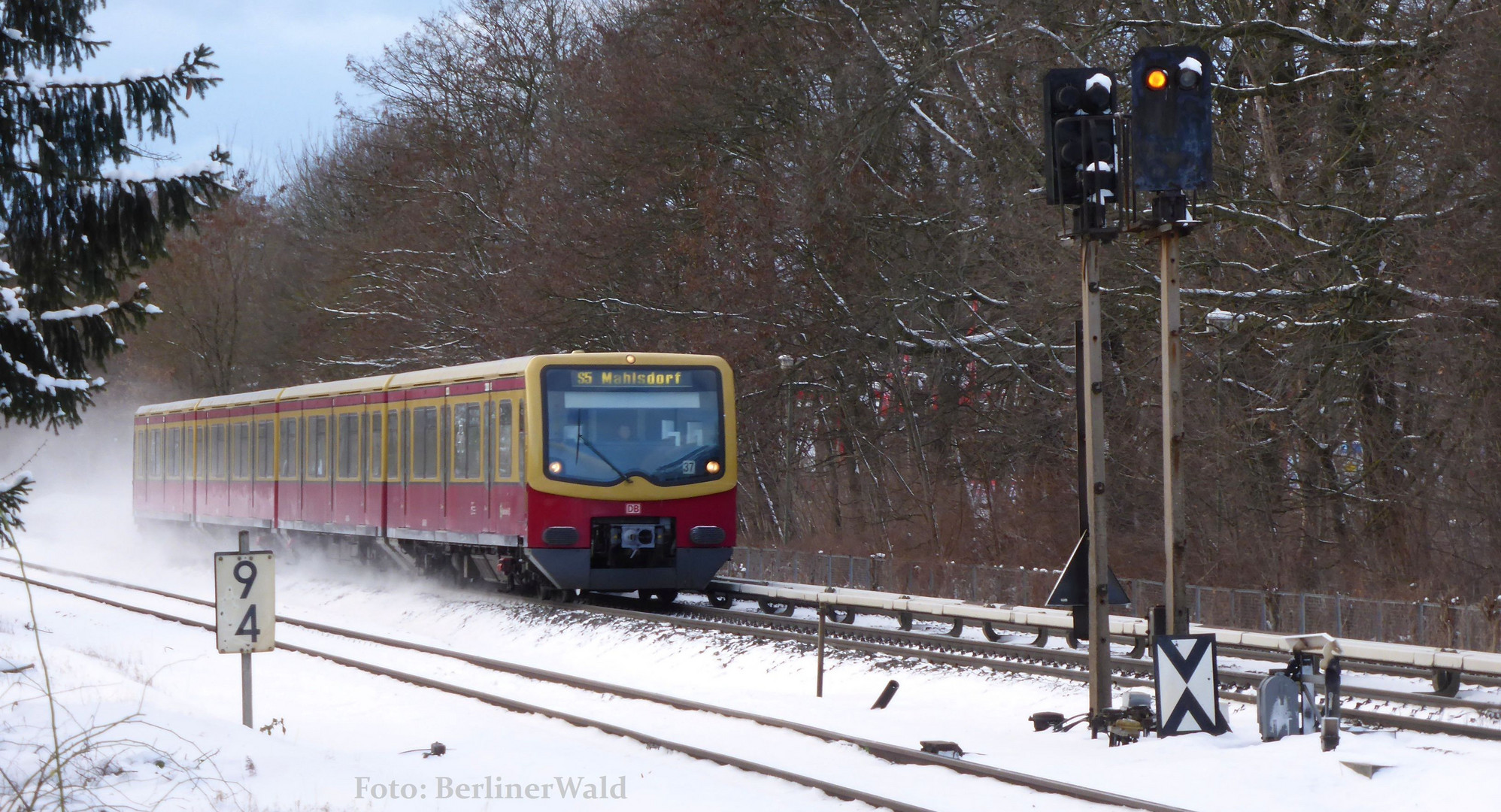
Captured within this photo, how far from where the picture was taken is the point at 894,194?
1137 inches

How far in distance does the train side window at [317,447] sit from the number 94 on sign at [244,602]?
16118 millimetres

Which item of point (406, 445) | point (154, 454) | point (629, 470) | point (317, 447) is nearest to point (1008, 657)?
point (629, 470)

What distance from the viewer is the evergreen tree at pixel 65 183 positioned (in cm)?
1319

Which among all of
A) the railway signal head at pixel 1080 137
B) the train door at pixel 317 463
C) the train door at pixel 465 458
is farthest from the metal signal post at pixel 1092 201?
the train door at pixel 317 463

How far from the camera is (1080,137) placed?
11.3 meters

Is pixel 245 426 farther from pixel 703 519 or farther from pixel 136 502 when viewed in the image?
pixel 703 519

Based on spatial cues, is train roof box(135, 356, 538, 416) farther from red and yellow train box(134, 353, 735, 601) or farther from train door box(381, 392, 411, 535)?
train door box(381, 392, 411, 535)

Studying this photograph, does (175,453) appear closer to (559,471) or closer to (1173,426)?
(559,471)

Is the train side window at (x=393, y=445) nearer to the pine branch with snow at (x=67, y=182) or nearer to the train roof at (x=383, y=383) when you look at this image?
the train roof at (x=383, y=383)

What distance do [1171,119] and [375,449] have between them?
16481 mm

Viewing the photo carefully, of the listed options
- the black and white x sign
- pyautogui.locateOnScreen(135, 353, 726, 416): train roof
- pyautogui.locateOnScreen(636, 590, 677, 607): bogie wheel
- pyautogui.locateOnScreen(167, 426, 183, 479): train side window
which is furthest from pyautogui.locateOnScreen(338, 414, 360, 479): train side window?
the black and white x sign

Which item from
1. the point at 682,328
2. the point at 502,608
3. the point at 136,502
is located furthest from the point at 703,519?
the point at 136,502

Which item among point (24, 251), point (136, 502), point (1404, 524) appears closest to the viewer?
point (24, 251)

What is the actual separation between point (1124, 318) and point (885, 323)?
6.22 metres
